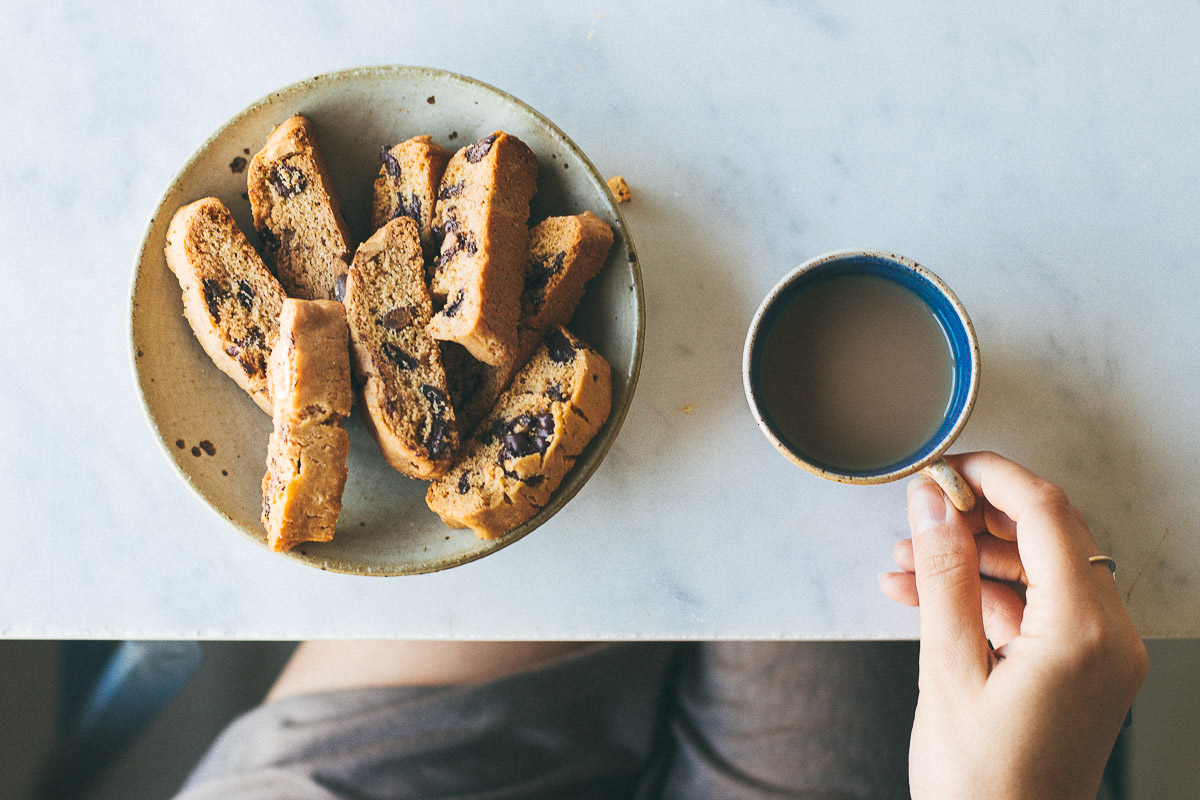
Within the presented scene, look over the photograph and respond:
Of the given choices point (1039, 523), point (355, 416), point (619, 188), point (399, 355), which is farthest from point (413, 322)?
point (1039, 523)

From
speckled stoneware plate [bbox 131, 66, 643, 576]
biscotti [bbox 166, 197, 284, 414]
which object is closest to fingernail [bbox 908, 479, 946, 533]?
speckled stoneware plate [bbox 131, 66, 643, 576]

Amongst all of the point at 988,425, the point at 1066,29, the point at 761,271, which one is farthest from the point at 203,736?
the point at 1066,29

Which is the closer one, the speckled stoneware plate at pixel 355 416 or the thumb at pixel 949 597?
the thumb at pixel 949 597

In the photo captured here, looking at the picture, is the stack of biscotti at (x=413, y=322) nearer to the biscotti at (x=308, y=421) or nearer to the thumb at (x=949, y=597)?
the biscotti at (x=308, y=421)

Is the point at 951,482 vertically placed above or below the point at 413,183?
below

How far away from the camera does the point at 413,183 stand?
1046 millimetres

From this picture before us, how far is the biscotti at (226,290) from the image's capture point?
1025 millimetres

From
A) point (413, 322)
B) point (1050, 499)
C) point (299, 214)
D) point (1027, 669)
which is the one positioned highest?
point (299, 214)

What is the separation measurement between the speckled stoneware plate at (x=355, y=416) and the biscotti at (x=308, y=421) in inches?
2.4

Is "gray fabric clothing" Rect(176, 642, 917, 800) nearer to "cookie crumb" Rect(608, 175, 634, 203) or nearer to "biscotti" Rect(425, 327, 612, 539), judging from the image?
"biscotti" Rect(425, 327, 612, 539)

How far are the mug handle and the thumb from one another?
2 centimetres

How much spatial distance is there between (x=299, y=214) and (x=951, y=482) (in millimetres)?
852

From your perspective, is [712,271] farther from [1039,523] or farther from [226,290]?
[226,290]

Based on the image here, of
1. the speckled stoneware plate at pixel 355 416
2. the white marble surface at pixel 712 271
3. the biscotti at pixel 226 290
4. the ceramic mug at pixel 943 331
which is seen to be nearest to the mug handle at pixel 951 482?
the ceramic mug at pixel 943 331
